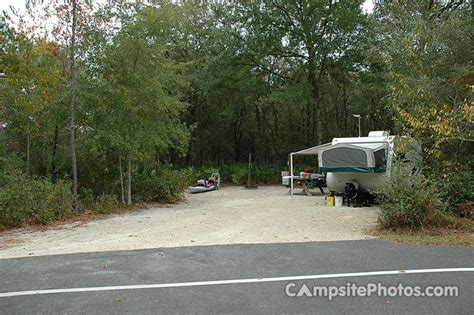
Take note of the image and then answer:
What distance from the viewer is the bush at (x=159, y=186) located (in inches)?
570

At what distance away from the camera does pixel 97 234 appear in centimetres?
866

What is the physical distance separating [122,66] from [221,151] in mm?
18029

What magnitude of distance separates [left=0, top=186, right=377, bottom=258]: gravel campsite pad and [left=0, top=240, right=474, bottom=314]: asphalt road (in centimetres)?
71

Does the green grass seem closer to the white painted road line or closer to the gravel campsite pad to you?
the gravel campsite pad

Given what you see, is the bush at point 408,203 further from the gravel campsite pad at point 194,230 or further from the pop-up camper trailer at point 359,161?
the pop-up camper trailer at point 359,161

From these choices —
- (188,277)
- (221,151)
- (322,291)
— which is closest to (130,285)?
(188,277)

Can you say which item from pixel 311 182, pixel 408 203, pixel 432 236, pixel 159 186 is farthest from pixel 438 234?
pixel 311 182

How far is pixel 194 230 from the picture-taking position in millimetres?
8867

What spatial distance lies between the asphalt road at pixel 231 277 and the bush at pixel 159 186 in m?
7.95

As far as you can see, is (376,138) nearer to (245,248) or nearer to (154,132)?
(154,132)

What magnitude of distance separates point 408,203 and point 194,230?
14.3ft

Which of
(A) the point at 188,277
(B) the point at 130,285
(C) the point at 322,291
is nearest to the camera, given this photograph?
(C) the point at 322,291

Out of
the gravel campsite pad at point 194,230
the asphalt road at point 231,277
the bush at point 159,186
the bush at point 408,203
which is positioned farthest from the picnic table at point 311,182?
the asphalt road at point 231,277

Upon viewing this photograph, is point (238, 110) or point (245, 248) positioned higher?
Answer: point (238, 110)
